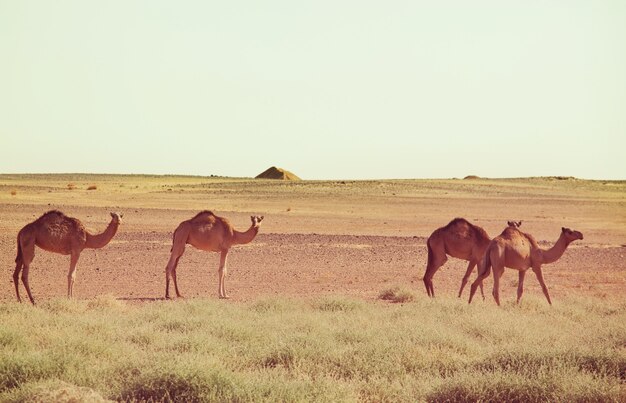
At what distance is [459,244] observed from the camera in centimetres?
1712

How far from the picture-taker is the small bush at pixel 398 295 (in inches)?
678

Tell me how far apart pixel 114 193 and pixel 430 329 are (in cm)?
5336

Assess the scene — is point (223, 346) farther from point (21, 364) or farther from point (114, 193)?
point (114, 193)

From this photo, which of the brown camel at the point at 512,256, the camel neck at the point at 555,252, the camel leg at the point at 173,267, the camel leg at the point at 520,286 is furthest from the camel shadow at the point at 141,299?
the camel neck at the point at 555,252

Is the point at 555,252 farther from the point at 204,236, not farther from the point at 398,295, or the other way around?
the point at 204,236

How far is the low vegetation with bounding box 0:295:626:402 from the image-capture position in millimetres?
8844

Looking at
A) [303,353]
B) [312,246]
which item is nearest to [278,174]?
[312,246]

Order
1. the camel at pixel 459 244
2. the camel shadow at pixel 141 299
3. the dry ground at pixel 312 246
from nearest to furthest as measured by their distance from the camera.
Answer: the camel shadow at pixel 141 299
the camel at pixel 459 244
the dry ground at pixel 312 246

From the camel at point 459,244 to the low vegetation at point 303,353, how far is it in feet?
7.09

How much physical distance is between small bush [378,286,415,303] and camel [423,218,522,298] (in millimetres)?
399

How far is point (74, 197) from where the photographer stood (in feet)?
185

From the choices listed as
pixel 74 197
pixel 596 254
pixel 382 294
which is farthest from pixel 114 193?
pixel 382 294

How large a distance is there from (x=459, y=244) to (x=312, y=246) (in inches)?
453

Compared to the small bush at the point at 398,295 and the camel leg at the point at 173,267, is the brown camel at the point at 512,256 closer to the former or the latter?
the small bush at the point at 398,295
